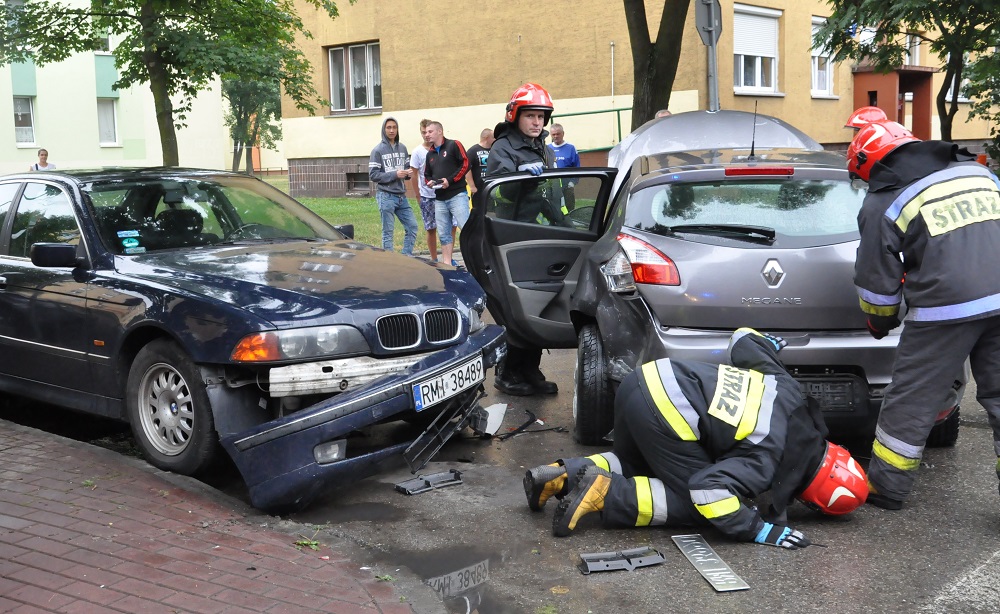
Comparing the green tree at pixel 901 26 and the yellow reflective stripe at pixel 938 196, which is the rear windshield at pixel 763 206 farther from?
the green tree at pixel 901 26

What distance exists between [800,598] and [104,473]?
333 cm

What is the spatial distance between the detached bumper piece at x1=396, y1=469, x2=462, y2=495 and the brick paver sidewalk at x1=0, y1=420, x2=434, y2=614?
82 cm

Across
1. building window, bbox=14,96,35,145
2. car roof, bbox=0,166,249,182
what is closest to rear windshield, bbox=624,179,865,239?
car roof, bbox=0,166,249,182

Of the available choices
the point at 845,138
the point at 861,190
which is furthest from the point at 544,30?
the point at 861,190

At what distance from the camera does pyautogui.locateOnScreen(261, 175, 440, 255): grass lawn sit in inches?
655

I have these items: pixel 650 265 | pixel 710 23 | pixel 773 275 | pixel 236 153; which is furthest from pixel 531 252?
pixel 236 153

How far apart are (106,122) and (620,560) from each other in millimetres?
37053

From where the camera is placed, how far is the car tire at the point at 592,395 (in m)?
5.62

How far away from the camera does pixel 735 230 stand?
5082 mm

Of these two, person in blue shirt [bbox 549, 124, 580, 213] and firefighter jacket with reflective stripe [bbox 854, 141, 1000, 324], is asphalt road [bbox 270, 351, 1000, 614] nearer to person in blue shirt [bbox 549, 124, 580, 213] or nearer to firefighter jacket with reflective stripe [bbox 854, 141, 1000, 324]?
firefighter jacket with reflective stripe [bbox 854, 141, 1000, 324]

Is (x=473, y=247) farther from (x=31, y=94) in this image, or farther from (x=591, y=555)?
(x=31, y=94)

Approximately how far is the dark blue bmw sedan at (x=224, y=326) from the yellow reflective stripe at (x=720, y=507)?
141 centimetres

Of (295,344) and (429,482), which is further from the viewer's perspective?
(429,482)

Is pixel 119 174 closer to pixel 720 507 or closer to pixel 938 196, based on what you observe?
pixel 720 507
